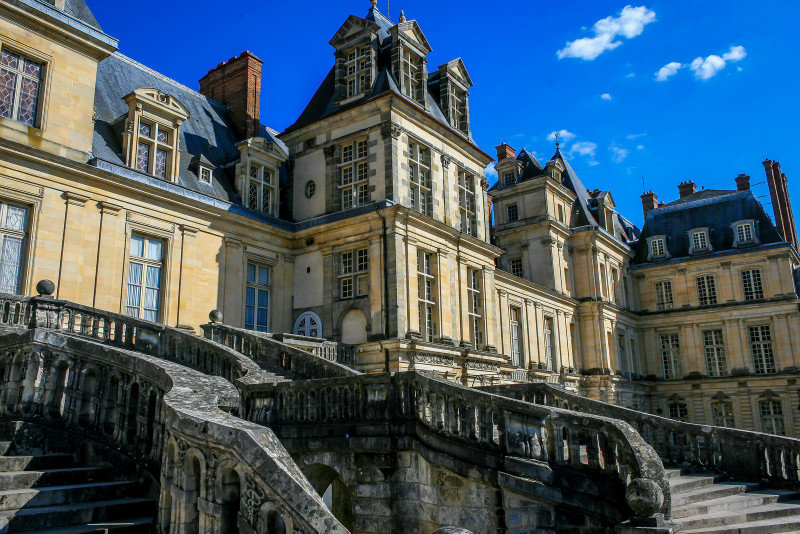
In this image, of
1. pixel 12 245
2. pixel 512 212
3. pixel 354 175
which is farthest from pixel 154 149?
pixel 512 212

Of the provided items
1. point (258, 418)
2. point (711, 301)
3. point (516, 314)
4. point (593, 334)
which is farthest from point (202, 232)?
point (711, 301)

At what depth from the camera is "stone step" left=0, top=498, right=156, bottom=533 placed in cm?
521

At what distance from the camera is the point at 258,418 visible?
964 cm

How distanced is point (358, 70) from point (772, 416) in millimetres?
28036

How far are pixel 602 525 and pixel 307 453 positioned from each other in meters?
4.25

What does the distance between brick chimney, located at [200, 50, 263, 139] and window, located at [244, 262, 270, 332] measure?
5.66 m

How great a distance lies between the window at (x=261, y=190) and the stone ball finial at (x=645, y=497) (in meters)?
15.3

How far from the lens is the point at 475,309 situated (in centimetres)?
2095

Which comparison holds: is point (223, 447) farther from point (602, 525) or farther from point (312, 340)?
point (312, 340)

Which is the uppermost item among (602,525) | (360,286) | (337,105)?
(337,105)

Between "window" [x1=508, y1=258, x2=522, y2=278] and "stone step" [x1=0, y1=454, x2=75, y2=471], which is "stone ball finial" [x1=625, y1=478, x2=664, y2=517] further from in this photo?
"window" [x1=508, y1=258, x2=522, y2=278]

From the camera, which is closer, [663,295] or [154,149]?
[154,149]

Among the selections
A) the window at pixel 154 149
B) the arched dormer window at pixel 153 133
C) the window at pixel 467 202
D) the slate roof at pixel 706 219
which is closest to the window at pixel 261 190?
the arched dormer window at pixel 153 133

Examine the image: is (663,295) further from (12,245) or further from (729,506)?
(12,245)
